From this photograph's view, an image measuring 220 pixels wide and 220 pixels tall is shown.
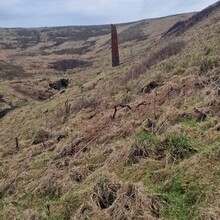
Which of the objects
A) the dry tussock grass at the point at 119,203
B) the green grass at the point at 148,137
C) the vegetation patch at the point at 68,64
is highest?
the green grass at the point at 148,137

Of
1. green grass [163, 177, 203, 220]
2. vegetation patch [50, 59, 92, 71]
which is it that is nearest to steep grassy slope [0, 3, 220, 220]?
green grass [163, 177, 203, 220]

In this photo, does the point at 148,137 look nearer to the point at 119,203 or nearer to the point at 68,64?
the point at 119,203

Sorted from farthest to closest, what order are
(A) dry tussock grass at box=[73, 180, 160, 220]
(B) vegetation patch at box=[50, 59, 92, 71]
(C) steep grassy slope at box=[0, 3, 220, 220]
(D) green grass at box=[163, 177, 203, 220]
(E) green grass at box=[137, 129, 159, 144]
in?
(B) vegetation patch at box=[50, 59, 92, 71]
(E) green grass at box=[137, 129, 159, 144]
(C) steep grassy slope at box=[0, 3, 220, 220]
(A) dry tussock grass at box=[73, 180, 160, 220]
(D) green grass at box=[163, 177, 203, 220]

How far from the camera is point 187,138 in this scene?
741 cm

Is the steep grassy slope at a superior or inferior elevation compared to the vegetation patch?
superior

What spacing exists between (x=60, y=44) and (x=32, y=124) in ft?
213

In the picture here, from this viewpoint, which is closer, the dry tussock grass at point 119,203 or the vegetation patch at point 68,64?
the dry tussock grass at point 119,203

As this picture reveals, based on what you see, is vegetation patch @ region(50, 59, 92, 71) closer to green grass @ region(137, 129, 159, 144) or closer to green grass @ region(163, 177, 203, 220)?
green grass @ region(137, 129, 159, 144)

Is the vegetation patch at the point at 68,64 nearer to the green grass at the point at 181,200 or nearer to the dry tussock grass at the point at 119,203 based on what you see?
the dry tussock grass at the point at 119,203

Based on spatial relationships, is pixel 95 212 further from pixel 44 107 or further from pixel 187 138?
pixel 44 107

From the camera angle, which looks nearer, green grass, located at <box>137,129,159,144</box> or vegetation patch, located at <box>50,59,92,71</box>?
green grass, located at <box>137,129,159,144</box>

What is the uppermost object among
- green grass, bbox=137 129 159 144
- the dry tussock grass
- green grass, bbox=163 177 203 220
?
green grass, bbox=137 129 159 144

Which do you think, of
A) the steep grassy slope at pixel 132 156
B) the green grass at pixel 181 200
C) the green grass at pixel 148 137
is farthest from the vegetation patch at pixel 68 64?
the green grass at pixel 181 200

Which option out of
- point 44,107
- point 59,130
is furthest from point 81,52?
point 59,130
